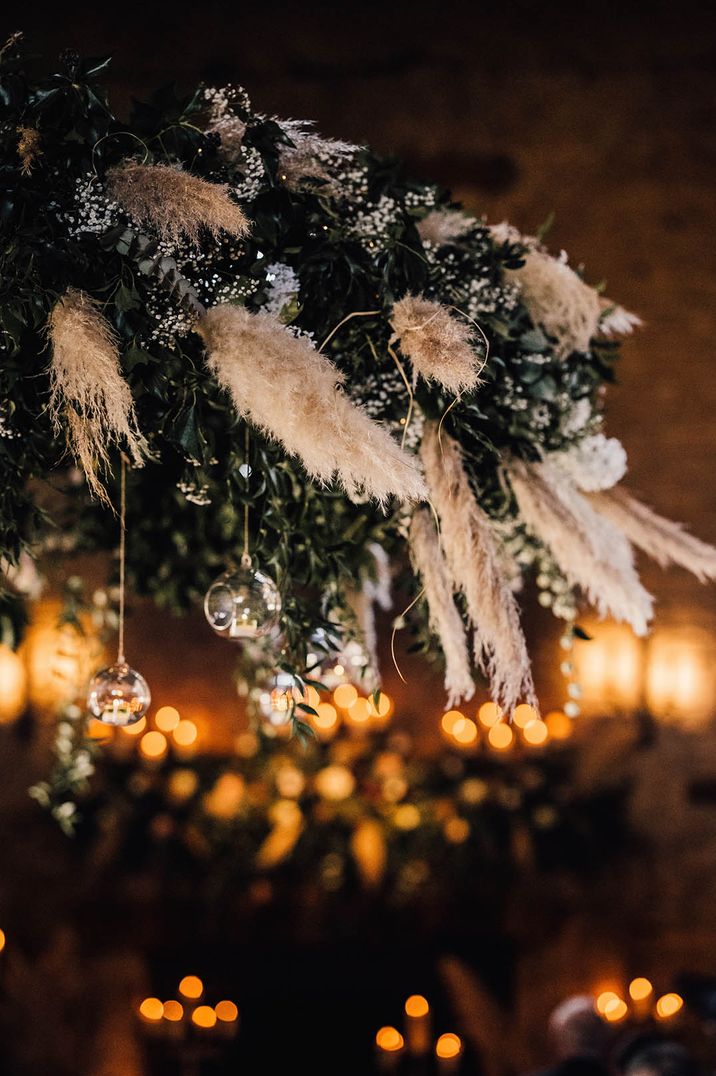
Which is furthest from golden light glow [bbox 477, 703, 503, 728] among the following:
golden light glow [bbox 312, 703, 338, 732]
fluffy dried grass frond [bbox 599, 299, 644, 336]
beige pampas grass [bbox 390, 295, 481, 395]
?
beige pampas grass [bbox 390, 295, 481, 395]

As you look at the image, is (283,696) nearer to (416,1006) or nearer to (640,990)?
(416,1006)

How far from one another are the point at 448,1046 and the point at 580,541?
2.42 meters

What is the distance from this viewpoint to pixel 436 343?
3.67 feet

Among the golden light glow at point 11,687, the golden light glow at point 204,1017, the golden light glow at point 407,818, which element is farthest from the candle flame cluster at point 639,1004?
the golden light glow at point 11,687

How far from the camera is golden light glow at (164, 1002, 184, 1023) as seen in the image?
3.16m

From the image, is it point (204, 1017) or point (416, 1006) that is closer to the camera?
point (204, 1017)

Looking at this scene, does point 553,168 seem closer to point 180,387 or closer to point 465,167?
point 465,167

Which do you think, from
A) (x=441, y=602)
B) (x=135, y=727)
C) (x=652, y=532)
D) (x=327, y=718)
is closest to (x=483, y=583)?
(x=441, y=602)

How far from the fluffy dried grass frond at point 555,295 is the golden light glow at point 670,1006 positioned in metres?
2.38

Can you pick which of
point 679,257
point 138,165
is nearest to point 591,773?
point 679,257

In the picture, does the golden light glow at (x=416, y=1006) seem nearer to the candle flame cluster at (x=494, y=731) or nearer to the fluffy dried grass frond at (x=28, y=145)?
the candle flame cluster at (x=494, y=731)

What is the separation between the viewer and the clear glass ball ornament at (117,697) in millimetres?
1293

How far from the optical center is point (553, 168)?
4.19m

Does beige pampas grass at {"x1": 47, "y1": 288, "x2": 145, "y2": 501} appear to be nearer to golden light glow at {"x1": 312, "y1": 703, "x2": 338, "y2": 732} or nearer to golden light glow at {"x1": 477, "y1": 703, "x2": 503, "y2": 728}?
golden light glow at {"x1": 312, "y1": 703, "x2": 338, "y2": 732}
